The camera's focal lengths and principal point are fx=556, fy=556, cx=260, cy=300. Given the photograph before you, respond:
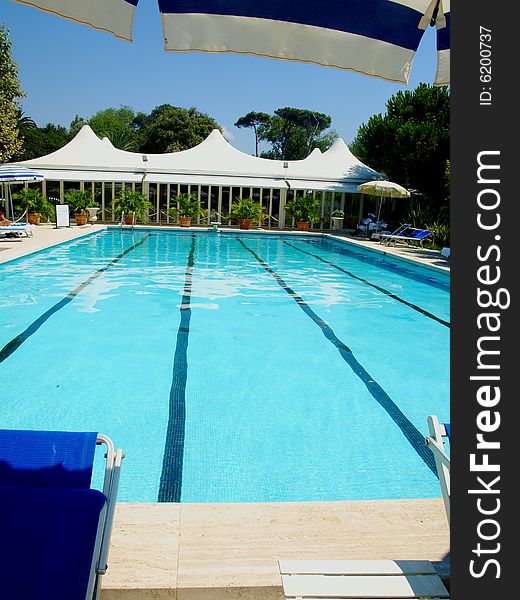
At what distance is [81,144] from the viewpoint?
79.0 feet

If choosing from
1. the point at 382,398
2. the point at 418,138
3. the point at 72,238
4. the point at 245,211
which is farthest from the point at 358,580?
the point at 245,211

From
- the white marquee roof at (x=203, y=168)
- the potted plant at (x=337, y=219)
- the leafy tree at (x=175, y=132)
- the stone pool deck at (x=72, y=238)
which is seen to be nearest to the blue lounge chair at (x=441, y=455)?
the stone pool deck at (x=72, y=238)

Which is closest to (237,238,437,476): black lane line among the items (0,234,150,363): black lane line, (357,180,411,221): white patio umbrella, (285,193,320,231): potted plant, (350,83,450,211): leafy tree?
(0,234,150,363): black lane line

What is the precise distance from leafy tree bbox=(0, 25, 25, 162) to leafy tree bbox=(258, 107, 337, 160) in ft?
156

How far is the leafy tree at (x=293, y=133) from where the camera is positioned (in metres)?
68.0

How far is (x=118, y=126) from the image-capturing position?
65.1 meters

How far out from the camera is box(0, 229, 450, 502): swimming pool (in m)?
3.58

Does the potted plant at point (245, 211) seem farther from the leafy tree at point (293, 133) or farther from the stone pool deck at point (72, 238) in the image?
the leafy tree at point (293, 133)

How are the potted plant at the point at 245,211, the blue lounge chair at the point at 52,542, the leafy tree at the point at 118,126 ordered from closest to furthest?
the blue lounge chair at the point at 52,542, the potted plant at the point at 245,211, the leafy tree at the point at 118,126

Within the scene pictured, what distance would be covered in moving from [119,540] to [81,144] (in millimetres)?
24354

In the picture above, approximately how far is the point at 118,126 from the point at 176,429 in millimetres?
66555

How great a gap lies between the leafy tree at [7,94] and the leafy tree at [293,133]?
47572 millimetres

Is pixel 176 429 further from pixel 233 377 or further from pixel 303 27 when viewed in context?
pixel 303 27

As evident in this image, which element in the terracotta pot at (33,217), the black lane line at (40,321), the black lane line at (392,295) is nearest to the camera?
the black lane line at (40,321)
